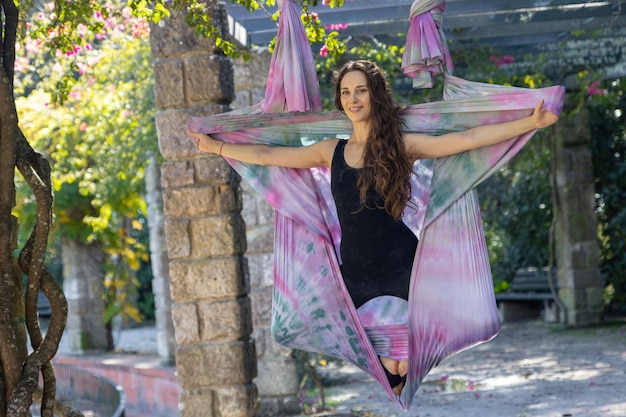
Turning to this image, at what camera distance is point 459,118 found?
4738mm

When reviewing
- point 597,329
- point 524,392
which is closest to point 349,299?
point 524,392

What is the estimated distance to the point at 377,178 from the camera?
4.61 metres

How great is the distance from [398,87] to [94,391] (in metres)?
4.78

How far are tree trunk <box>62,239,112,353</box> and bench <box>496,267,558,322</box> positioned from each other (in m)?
5.91

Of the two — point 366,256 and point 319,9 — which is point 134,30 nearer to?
point 319,9

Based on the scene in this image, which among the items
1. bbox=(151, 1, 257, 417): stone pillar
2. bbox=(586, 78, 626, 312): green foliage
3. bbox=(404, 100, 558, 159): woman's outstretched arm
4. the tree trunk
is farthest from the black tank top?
the tree trunk

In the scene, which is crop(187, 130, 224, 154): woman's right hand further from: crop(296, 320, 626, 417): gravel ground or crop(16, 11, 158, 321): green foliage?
crop(16, 11, 158, 321): green foliage

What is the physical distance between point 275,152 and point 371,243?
66 cm

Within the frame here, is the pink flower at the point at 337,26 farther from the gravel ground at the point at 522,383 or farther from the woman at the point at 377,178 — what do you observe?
the woman at the point at 377,178

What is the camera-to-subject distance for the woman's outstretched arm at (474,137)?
4.46 meters

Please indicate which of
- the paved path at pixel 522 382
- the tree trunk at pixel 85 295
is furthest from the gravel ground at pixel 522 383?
the tree trunk at pixel 85 295

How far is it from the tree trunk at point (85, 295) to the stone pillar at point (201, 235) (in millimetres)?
9365

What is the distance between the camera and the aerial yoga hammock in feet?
15.1

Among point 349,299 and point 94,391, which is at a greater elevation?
point 349,299
